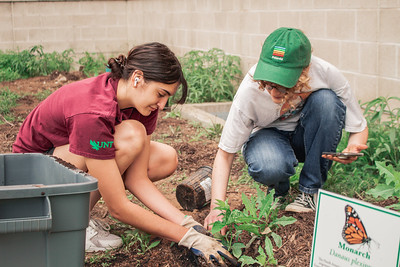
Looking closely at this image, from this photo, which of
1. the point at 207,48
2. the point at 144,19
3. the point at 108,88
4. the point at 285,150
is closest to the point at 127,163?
the point at 108,88

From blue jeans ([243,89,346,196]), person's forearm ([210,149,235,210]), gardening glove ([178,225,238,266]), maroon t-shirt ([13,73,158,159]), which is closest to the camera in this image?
maroon t-shirt ([13,73,158,159])

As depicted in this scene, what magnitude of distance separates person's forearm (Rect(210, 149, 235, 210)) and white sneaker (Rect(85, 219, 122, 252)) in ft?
1.67

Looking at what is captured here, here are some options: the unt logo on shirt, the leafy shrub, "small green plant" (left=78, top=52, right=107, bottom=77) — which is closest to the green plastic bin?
the unt logo on shirt

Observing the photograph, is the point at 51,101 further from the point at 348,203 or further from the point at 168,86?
the point at 348,203

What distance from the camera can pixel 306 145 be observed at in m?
2.84

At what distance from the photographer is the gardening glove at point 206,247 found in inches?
94.1

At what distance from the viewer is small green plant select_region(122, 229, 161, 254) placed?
8.77 feet

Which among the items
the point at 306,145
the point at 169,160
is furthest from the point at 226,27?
the point at 306,145

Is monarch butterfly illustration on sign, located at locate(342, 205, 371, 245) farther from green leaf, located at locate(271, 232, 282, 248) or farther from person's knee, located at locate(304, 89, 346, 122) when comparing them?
person's knee, located at locate(304, 89, 346, 122)

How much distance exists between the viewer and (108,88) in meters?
2.48

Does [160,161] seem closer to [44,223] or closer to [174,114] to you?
[44,223]

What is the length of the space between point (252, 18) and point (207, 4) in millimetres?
1098

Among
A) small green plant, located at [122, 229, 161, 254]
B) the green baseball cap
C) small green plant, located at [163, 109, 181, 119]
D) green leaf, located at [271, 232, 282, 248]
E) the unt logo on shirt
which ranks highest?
the green baseball cap

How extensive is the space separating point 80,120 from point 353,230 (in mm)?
1156
